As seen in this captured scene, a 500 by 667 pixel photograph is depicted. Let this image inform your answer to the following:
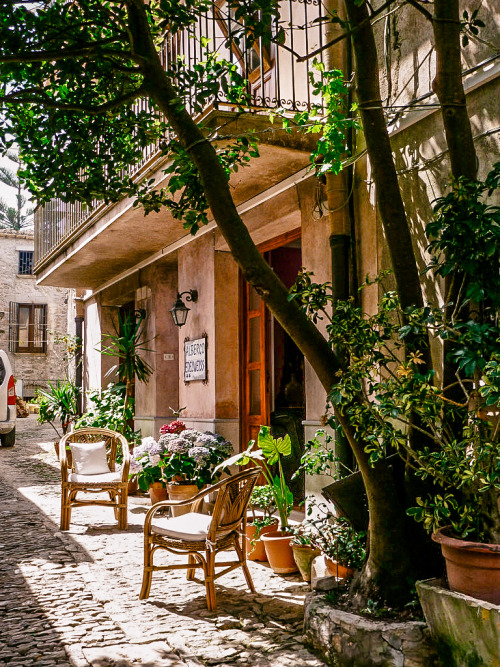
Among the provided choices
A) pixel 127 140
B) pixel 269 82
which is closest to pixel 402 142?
pixel 127 140

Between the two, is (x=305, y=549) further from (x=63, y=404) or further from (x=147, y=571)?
(x=63, y=404)

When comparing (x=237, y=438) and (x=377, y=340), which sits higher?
(x=377, y=340)

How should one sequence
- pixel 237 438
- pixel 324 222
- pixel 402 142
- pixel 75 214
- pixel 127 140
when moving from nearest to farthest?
1. pixel 402 142
2. pixel 127 140
3. pixel 324 222
4. pixel 237 438
5. pixel 75 214

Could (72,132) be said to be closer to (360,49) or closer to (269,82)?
(360,49)

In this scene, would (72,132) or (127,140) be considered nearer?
(72,132)

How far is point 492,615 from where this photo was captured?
2.81m

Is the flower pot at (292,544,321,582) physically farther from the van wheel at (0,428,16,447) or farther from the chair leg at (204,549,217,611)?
the van wheel at (0,428,16,447)

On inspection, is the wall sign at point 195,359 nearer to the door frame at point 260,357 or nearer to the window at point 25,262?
the door frame at point 260,357

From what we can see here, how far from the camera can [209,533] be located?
4.50 m

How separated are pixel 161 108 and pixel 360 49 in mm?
1201

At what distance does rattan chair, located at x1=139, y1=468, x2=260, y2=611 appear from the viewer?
448 cm

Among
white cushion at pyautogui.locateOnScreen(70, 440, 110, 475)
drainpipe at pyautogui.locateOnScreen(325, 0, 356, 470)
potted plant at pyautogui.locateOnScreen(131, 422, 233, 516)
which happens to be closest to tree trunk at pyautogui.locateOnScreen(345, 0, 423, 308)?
drainpipe at pyautogui.locateOnScreen(325, 0, 356, 470)

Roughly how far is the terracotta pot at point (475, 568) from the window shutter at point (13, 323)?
29370 millimetres

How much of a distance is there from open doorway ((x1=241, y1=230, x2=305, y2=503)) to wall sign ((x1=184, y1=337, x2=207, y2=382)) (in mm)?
493
